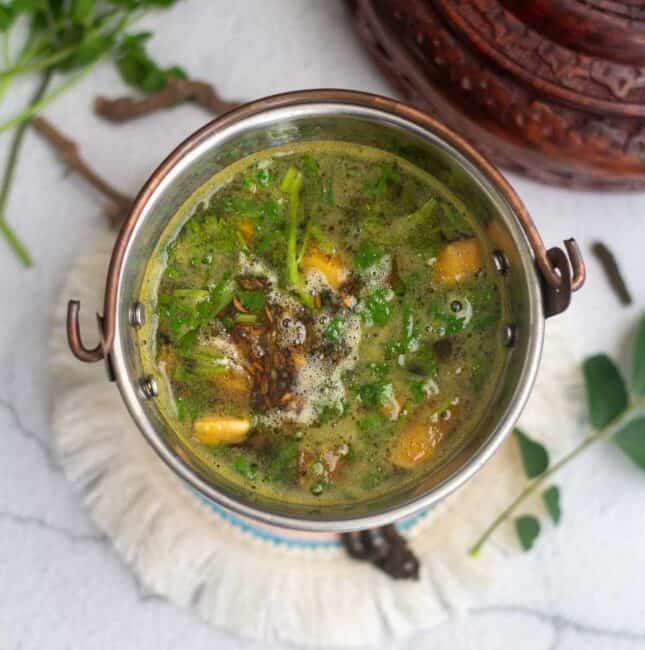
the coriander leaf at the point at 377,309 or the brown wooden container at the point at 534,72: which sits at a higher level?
the brown wooden container at the point at 534,72

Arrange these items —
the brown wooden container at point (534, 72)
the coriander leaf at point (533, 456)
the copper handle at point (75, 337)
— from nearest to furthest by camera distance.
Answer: the copper handle at point (75, 337), the brown wooden container at point (534, 72), the coriander leaf at point (533, 456)

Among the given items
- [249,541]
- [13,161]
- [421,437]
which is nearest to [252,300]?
[421,437]

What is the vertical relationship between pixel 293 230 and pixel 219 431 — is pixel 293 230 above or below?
above

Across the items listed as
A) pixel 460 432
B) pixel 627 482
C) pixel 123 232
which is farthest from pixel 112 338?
pixel 627 482

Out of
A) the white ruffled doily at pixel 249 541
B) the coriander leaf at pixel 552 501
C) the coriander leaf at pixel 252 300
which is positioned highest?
the coriander leaf at pixel 252 300

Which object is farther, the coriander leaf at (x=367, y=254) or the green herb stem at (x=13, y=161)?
the green herb stem at (x=13, y=161)

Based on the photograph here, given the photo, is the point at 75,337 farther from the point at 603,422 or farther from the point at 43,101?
the point at 603,422

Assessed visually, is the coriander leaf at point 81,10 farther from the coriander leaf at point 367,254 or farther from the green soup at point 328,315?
the coriander leaf at point 367,254

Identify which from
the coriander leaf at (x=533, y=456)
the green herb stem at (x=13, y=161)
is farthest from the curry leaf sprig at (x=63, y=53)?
the coriander leaf at (x=533, y=456)
